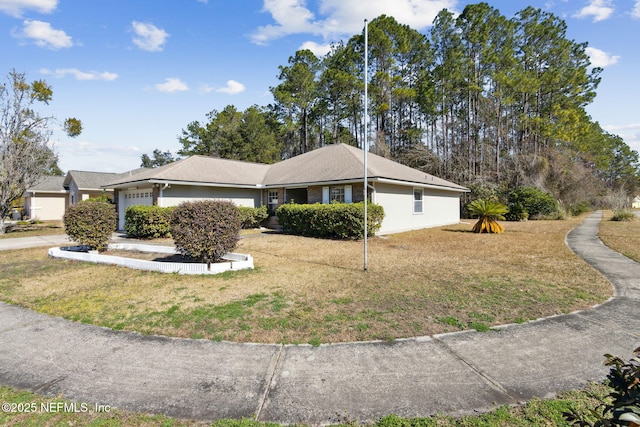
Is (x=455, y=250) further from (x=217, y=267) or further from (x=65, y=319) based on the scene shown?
(x=65, y=319)

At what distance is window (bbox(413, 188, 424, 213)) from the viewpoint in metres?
18.1

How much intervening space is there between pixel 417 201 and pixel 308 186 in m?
6.67

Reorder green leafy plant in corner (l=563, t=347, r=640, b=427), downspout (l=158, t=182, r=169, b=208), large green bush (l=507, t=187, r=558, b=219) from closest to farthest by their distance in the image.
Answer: green leafy plant in corner (l=563, t=347, r=640, b=427)
downspout (l=158, t=182, r=169, b=208)
large green bush (l=507, t=187, r=558, b=219)

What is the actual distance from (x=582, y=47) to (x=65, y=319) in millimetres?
46000

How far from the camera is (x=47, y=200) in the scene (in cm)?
3128

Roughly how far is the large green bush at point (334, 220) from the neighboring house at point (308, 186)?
4.33 ft

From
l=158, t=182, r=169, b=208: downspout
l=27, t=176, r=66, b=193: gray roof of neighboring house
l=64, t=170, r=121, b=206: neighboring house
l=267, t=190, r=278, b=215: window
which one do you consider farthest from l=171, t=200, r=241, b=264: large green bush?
l=27, t=176, r=66, b=193: gray roof of neighboring house

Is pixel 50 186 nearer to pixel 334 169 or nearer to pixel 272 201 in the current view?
pixel 272 201

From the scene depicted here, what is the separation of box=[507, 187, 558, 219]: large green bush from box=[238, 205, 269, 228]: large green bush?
20.6 meters

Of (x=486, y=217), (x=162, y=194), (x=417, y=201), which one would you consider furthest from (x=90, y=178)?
(x=486, y=217)

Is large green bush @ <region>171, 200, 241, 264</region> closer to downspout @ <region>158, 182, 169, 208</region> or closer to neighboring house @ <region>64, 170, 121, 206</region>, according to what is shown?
downspout @ <region>158, 182, 169, 208</region>

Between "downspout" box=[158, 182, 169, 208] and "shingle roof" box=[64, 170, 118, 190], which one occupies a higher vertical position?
"shingle roof" box=[64, 170, 118, 190]

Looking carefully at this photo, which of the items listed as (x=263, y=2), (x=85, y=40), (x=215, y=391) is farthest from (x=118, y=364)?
(x=85, y=40)

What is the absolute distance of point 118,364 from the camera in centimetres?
346
